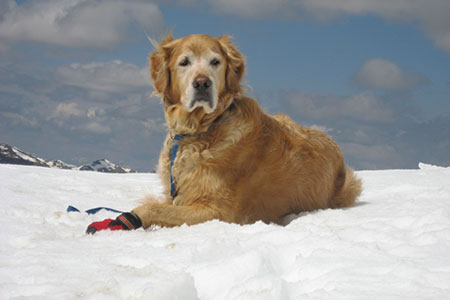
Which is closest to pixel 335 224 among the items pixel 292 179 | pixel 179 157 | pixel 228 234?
pixel 292 179

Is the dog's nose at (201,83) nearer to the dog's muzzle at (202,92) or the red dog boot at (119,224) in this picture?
the dog's muzzle at (202,92)

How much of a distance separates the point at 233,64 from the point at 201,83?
26.9 inches

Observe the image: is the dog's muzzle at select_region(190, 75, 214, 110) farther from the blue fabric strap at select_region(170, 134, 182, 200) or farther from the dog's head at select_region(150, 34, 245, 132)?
the blue fabric strap at select_region(170, 134, 182, 200)

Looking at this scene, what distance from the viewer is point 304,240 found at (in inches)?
119

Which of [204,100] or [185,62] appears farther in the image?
[185,62]

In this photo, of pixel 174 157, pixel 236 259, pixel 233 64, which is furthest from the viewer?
pixel 233 64

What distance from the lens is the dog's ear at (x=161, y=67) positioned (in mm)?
4984

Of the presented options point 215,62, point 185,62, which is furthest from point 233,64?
point 185,62

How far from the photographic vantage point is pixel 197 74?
14.9ft

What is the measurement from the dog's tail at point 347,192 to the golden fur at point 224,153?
361 mm

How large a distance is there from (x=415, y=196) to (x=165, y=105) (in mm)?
3408

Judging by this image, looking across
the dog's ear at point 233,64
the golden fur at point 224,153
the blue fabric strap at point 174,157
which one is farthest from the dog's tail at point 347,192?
the blue fabric strap at point 174,157

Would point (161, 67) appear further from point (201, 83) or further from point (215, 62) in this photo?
point (201, 83)

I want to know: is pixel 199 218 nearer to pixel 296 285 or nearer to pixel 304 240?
pixel 304 240
